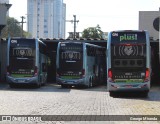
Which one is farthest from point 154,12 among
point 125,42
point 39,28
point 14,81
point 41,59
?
point 39,28

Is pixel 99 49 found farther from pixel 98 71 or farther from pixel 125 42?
pixel 125 42

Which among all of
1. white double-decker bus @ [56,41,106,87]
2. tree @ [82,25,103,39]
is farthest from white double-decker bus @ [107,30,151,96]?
tree @ [82,25,103,39]

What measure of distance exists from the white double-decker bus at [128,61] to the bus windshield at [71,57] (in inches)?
375

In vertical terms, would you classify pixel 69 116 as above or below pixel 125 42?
below

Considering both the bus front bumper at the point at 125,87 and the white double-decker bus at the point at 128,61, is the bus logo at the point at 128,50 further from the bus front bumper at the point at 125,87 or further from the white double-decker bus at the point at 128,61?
the bus front bumper at the point at 125,87

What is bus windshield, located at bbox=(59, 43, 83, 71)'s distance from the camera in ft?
114

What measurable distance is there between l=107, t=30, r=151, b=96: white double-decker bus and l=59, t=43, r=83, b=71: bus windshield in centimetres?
952

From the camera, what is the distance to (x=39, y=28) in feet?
367

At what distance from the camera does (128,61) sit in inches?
998

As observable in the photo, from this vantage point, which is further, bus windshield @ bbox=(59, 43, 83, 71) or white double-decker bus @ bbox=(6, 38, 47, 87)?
bus windshield @ bbox=(59, 43, 83, 71)

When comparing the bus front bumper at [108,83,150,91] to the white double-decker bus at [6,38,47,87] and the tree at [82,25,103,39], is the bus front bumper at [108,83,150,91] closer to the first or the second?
the white double-decker bus at [6,38,47,87]

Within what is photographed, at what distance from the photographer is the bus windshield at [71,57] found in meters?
34.8

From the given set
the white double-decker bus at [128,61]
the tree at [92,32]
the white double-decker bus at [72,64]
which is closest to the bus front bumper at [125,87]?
the white double-decker bus at [128,61]

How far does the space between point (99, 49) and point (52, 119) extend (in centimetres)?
2920
